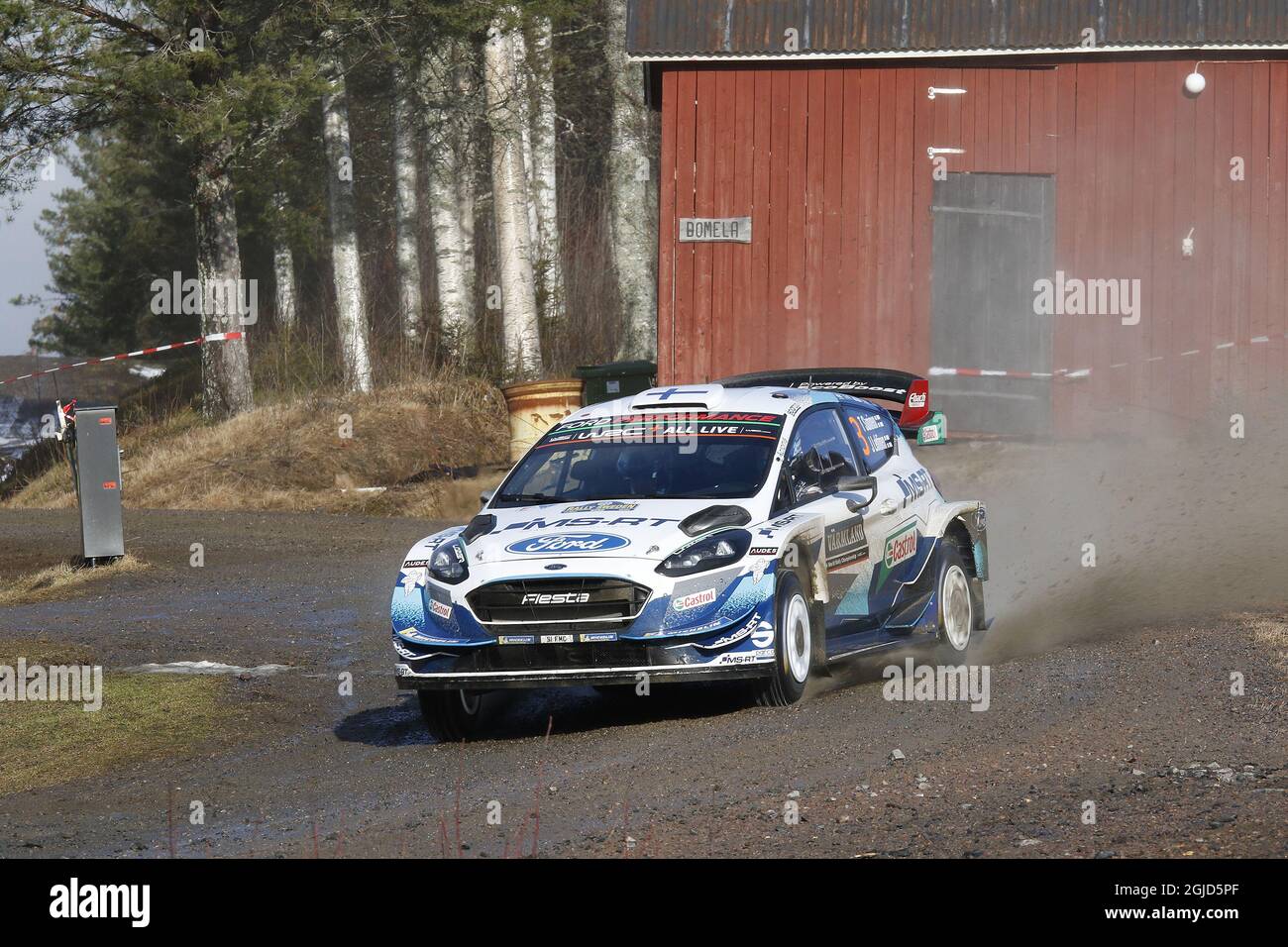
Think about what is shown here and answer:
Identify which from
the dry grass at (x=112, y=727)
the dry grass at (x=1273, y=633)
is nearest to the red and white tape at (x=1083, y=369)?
the dry grass at (x=1273, y=633)

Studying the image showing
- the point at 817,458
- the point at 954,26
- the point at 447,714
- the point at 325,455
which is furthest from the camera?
the point at 325,455

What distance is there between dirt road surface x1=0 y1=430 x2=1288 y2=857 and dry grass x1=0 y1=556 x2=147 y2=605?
0.65 meters

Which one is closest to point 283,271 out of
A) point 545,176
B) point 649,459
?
point 545,176

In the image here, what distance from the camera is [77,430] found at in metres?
16.5

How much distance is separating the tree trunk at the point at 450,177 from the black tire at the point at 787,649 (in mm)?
19240

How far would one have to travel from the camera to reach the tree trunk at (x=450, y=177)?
2820 centimetres

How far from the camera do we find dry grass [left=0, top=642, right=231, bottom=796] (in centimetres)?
→ 912

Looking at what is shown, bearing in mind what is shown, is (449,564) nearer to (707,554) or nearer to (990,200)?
(707,554)

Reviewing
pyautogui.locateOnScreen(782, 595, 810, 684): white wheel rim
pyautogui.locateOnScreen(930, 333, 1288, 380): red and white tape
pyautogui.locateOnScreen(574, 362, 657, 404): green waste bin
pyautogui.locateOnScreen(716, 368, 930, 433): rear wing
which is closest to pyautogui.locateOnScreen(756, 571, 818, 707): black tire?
pyautogui.locateOnScreen(782, 595, 810, 684): white wheel rim

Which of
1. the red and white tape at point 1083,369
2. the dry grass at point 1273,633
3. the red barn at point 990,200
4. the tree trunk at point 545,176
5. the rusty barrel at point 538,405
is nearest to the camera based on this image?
the dry grass at point 1273,633

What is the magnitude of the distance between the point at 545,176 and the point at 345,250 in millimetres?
4986

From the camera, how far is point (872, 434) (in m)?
11.0

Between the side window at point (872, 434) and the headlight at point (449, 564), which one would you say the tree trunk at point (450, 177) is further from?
the headlight at point (449, 564)

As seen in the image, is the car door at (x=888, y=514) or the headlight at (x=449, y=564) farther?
the car door at (x=888, y=514)
